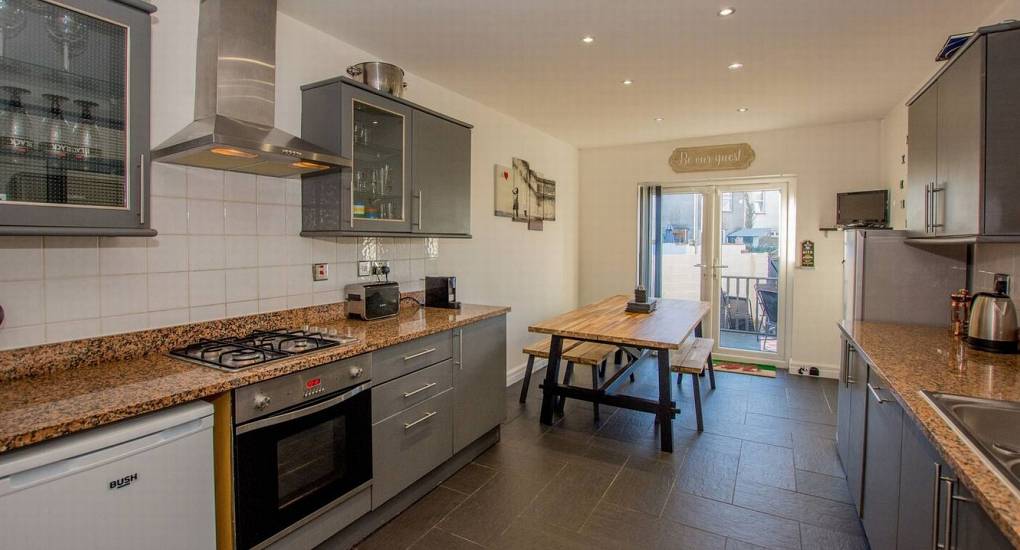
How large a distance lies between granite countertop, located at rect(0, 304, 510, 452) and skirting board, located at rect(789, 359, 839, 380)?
4430 mm

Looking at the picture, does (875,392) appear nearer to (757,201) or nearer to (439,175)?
(439,175)

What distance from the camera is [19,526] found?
3.86 feet

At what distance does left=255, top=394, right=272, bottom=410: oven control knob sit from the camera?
66.9 inches

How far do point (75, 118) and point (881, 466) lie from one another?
10.00ft

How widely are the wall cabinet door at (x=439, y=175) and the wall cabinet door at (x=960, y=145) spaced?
243cm

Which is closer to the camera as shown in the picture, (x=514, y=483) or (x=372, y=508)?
(x=372, y=508)

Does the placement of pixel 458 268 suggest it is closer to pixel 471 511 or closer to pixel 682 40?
pixel 471 511

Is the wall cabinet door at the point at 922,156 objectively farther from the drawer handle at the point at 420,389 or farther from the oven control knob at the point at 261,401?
the oven control knob at the point at 261,401

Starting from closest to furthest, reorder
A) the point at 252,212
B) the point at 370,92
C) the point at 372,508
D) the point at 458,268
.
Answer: the point at 372,508 → the point at 252,212 → the point at 370,92 → the point at 458,268

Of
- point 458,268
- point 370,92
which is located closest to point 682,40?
point 370,92

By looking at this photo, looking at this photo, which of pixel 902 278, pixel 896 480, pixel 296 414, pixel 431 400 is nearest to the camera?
pixel 896 480

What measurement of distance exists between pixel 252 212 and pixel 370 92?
0.84 m

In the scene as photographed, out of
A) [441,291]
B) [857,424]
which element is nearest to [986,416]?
[857,424]

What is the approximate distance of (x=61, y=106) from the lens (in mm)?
1526
